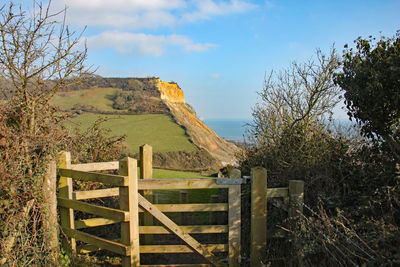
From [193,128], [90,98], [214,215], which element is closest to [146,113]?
[193,128]

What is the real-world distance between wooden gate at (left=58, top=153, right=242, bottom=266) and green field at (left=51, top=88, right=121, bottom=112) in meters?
10.4

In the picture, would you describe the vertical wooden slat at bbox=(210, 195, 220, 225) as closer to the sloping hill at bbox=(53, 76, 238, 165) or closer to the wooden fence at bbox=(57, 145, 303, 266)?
the wooden fence at bbox=(57, 145, 303, 266)

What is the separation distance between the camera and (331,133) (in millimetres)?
6750

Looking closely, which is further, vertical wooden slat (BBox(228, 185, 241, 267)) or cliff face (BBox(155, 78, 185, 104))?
cliff face (BBox(155, 78, 185, 104))

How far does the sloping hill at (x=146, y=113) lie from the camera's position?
13531 mm

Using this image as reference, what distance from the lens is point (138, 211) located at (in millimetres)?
5258

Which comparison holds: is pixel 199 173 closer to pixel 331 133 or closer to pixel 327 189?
pixel 331 133

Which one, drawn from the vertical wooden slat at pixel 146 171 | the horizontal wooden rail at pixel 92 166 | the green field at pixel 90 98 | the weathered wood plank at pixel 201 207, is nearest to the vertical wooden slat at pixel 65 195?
the horizontal wooden rail at pixel 92 166

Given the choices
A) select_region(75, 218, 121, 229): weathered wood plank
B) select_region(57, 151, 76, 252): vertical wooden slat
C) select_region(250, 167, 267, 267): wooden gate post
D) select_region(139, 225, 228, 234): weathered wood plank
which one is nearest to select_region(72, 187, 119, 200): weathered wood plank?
select_region(57, 151, 76, 252): vertical wooden slat

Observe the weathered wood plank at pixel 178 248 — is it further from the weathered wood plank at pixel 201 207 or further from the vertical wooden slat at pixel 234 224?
the weathered wood plank at pixel 201 207

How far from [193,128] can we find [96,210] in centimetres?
1004

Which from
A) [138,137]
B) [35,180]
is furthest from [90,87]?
[35,180]

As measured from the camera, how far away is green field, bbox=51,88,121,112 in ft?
52.0

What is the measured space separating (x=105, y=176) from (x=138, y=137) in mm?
9031
